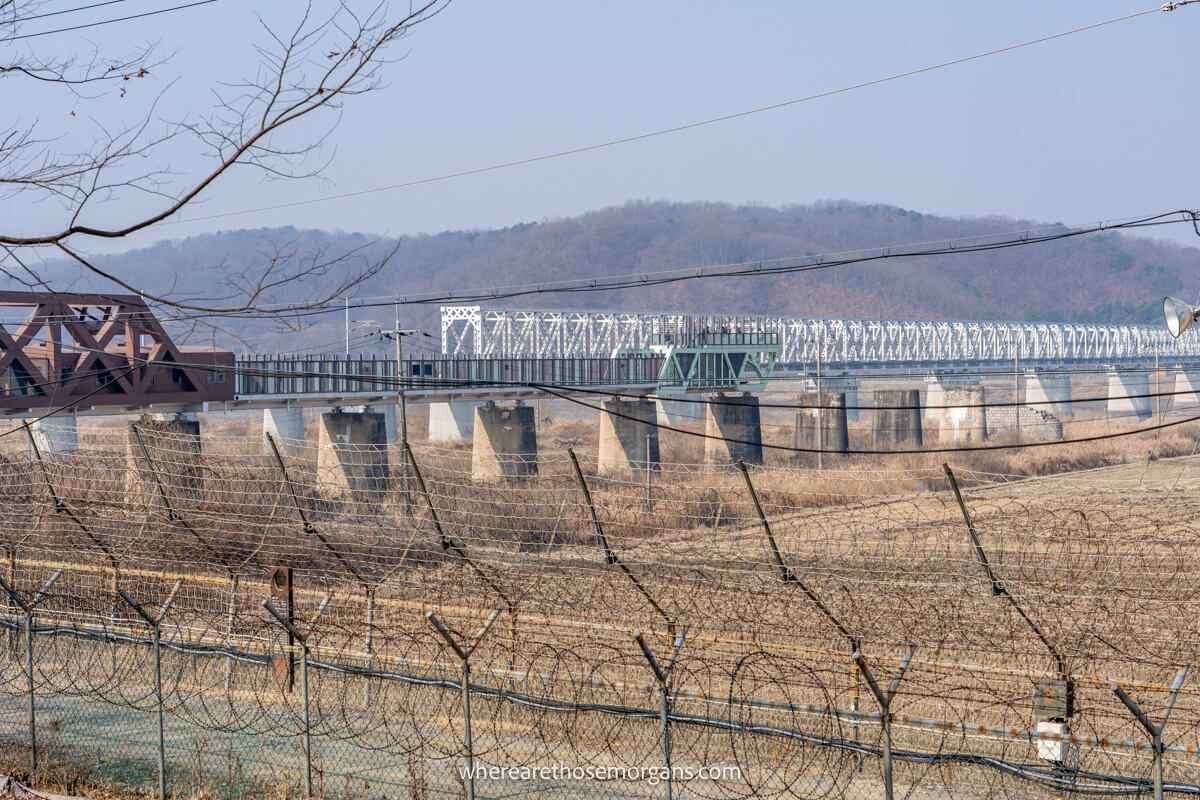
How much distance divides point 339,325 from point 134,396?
160 meters

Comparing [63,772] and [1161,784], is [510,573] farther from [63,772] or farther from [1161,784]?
[1161,784]

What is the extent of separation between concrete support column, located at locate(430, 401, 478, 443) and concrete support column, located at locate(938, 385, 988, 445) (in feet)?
98.6

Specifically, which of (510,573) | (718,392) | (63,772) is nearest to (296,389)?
(718,392)

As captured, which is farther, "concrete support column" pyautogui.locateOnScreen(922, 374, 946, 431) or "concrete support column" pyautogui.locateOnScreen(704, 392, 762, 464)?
"concrete support column" pyautogui.locateOnScreen(922, 374, 946, 431)

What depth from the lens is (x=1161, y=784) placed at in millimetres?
7234

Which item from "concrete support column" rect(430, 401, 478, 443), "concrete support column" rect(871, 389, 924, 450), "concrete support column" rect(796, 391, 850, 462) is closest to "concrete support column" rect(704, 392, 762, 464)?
"concrete support column" rect(796, 391, 850, 462)

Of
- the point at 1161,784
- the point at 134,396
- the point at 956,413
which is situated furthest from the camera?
the point at 956,413

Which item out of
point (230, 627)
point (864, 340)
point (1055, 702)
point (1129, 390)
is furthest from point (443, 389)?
point (864, 340)

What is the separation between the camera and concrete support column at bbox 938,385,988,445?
8250cm

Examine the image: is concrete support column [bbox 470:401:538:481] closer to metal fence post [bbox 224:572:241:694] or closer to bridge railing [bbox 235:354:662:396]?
bridge railing [bbox 235:354:662:396]

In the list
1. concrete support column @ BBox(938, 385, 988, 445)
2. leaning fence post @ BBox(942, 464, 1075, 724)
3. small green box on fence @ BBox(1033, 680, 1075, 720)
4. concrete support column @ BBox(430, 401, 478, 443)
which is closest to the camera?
small green box on fence @ BBox(1033, 680, 1075, 720)

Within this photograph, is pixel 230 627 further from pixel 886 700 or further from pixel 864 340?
pixel 864 340

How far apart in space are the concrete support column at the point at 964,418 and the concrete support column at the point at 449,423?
30050 mm

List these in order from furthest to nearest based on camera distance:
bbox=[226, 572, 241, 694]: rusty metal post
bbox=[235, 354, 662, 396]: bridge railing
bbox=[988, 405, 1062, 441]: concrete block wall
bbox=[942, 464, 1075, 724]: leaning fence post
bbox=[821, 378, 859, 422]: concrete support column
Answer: bbox=[821, 378, 859, 422]: concrete support column
bbox=[988, 405, 1062, 441]: concrete block wall
bbox=[235, 354, 662, 396]: bridge railing
bbox=[226, 572, 241, 694]: rusty metal post
bbox=[942, 464, 1075, 724]: leaning fence post
